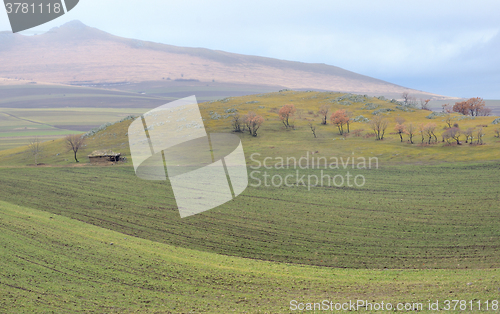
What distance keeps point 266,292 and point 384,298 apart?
6.13 metres

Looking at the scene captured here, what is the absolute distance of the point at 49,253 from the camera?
23.2 m

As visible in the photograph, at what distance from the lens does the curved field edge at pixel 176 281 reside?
678 inches

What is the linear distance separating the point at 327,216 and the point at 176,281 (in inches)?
639

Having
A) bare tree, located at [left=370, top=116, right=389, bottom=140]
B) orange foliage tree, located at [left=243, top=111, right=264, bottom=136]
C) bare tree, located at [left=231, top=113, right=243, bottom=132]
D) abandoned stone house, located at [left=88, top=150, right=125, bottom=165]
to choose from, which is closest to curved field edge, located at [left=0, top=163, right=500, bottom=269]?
abandoned stone house, located at [left=88, top=150, right=125, bottom=165]

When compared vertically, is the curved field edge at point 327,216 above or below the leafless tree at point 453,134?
below

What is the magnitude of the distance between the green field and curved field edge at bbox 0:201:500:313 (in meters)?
0.09

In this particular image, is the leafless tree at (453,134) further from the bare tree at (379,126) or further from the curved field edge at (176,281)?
the curved field edge at (176,281)

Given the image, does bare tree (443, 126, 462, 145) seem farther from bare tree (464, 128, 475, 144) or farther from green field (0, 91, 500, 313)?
green field (0, 91, 500, 313)

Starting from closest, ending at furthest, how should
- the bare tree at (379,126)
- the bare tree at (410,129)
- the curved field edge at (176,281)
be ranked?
the curved field edge at (176,281) → the bare tree at (410,129) → the bare tree at (379,126)

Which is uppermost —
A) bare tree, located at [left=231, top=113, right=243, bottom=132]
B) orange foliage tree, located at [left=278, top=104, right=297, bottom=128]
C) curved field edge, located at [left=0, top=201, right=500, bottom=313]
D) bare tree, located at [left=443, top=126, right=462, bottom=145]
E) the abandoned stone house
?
orange foliage tree, located at [left=278, top=104, right=297, bottom=128]

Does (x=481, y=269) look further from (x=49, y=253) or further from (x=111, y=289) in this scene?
(x=49, y=253)

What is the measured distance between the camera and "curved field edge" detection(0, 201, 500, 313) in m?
17.2

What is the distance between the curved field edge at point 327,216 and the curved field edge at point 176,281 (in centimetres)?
197

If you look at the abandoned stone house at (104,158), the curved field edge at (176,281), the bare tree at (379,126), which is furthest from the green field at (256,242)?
the bare tree at (379,126)
